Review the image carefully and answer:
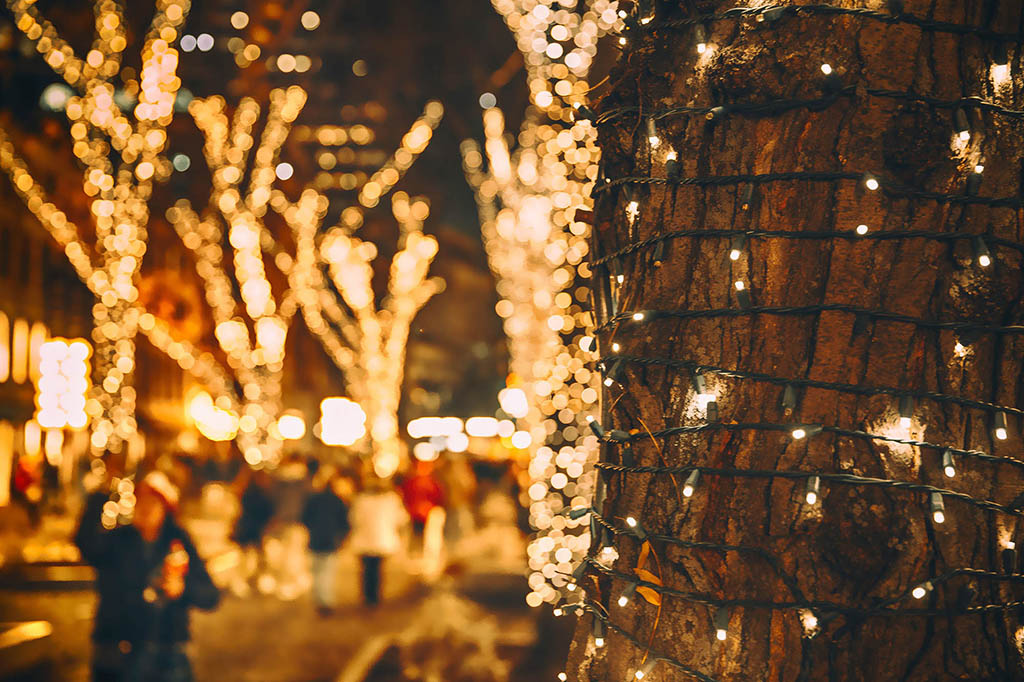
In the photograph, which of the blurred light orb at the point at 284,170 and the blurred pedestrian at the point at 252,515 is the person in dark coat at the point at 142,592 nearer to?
the blurred pedestrian at the point at 252,515

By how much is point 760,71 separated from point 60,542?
67.5 ft

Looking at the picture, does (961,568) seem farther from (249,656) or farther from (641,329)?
(249,656)

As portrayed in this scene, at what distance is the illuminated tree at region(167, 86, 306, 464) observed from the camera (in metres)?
19.7

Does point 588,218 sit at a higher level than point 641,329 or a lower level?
higher

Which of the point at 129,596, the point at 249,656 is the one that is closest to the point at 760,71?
the point at 129,596

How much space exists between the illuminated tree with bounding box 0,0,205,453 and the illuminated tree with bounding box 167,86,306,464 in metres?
1.35

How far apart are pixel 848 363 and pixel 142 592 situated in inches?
234

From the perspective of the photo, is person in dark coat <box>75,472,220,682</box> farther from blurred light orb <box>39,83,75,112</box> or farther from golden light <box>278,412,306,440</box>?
golden light <box>278,412,306,440</box>

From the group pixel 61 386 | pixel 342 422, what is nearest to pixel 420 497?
pixel 61 386

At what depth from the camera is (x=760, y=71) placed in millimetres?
2061

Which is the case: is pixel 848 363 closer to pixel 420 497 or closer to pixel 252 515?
pixel 252 515

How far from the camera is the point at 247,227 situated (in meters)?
21.8

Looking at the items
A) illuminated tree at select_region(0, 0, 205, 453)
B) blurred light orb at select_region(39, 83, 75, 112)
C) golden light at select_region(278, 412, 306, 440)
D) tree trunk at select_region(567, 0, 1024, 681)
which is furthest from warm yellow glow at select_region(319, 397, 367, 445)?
tree trunk at select_region(567, 0, 1024, 681)

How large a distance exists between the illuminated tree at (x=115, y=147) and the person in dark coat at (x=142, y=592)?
9.89 m
